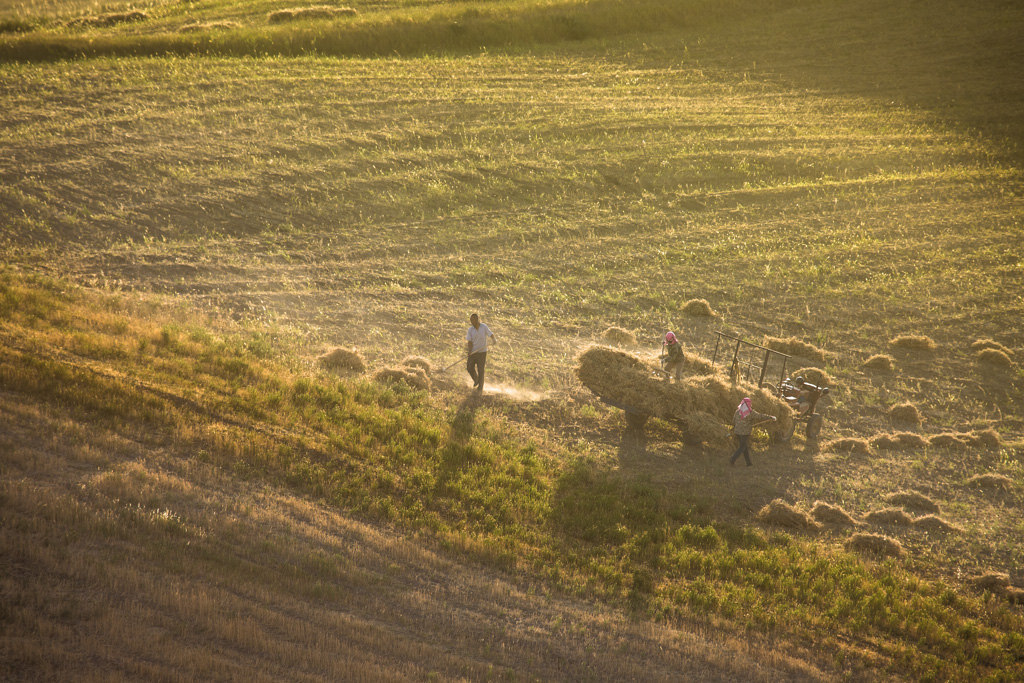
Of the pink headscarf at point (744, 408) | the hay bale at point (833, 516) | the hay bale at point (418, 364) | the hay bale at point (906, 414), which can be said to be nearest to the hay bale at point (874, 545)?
the hay bale at point (833, 516)

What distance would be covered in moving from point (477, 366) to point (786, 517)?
7.50m

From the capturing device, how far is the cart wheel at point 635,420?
53.4 feet

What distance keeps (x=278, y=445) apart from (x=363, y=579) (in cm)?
404

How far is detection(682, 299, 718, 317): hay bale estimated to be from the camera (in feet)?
77.2

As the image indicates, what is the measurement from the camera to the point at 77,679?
711cm

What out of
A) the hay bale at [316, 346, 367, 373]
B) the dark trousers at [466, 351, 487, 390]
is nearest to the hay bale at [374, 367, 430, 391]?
the hay bale at [316, 346, 367, 373]

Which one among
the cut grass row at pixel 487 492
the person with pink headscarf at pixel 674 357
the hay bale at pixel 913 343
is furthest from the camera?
the hay bale at pixel 913 343

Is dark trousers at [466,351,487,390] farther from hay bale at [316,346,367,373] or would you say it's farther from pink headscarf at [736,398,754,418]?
pink headscarf at [736,398,754,418]

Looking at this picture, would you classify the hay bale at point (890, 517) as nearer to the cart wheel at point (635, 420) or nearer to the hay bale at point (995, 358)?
the cart wheel at point (635, 420)

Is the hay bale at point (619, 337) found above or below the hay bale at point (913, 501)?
above

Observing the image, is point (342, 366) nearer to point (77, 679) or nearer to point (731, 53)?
point (77, 679)

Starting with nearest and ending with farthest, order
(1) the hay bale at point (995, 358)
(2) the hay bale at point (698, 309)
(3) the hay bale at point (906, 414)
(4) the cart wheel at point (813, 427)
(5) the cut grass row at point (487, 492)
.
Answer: (5) the cut grass row at point (487, 492) < (4) the cart wheel at point (813, 427) < (3) the hay bale at point (906, 414) < (1) the hay bale at point (995, 358) < (2) the hay bale at point (698, 309)

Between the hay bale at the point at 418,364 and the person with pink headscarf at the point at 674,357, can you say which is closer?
the person with pink headscarf at the point at 674,357

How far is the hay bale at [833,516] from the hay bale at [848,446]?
125 inches
